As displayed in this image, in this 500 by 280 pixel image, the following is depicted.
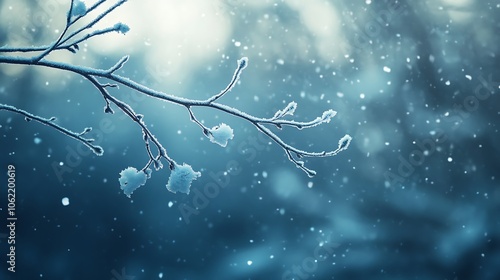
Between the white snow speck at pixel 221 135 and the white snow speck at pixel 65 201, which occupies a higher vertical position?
the white snow speck at pixel 65 201

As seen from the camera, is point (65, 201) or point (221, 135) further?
point (65, 201)

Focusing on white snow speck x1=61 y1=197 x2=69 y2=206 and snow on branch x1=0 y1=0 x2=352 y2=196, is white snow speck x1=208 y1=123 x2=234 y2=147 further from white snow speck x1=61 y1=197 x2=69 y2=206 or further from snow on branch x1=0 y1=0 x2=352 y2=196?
white snow speck x1=61 y1=197 x2=69 y2=206

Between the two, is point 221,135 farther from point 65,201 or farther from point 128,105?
point 65,201

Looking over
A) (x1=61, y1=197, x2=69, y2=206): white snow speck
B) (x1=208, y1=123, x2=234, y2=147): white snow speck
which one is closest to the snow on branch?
(x1=208, y1=123, x2=234, y2=147): white snow speck

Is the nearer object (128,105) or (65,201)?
(128,105)

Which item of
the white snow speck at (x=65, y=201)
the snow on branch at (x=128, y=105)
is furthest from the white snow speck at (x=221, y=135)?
the white snow speck at (x=65, y=201)

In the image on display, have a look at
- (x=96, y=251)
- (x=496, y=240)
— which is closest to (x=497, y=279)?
(x=496, y=240)

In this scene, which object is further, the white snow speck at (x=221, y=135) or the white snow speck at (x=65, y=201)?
the white snow speck at (x=65, y=201)

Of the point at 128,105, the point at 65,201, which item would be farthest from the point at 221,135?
the point at 65,201

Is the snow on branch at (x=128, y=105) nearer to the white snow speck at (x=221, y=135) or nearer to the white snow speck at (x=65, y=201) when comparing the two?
the white snow speck at (x=221, y=135)

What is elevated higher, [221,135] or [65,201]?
[65,201]

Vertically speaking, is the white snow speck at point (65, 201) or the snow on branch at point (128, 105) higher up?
the white snow speck at point (65, 201)
